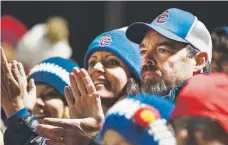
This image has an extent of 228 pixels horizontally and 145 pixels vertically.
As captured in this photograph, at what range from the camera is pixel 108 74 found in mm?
3980

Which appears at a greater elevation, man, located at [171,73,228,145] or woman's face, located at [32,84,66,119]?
man, located at [171,73,228,145]

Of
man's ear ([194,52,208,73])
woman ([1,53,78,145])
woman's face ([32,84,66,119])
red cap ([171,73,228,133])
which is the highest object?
red cap ([171,73,228,133])

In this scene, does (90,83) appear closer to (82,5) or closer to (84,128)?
(84,128)

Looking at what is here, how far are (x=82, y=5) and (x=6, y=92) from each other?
3848 millimetres

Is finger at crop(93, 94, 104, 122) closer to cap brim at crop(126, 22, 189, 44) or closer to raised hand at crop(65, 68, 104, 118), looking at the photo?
raised hand at crop(65, 68, 104, 118)

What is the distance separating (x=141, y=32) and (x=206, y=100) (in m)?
1.19

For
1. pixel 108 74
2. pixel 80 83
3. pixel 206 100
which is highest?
pixel 206 100

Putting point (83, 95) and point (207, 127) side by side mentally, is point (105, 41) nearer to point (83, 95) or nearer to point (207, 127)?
point (83, 95)

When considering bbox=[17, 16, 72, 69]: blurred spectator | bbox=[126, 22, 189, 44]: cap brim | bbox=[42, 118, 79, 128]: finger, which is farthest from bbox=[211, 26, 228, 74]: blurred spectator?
bbox=[17, 16, 72, 69]: blurred spectator

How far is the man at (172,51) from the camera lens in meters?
3.67

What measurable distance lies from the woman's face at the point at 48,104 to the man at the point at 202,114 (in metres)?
1.68

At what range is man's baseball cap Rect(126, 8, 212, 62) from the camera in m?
3.76

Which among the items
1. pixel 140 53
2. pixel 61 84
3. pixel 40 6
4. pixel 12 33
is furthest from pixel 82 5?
pixel 140 53

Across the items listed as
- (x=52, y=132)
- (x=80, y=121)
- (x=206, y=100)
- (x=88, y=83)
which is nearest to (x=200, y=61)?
(x=88, y=83)
